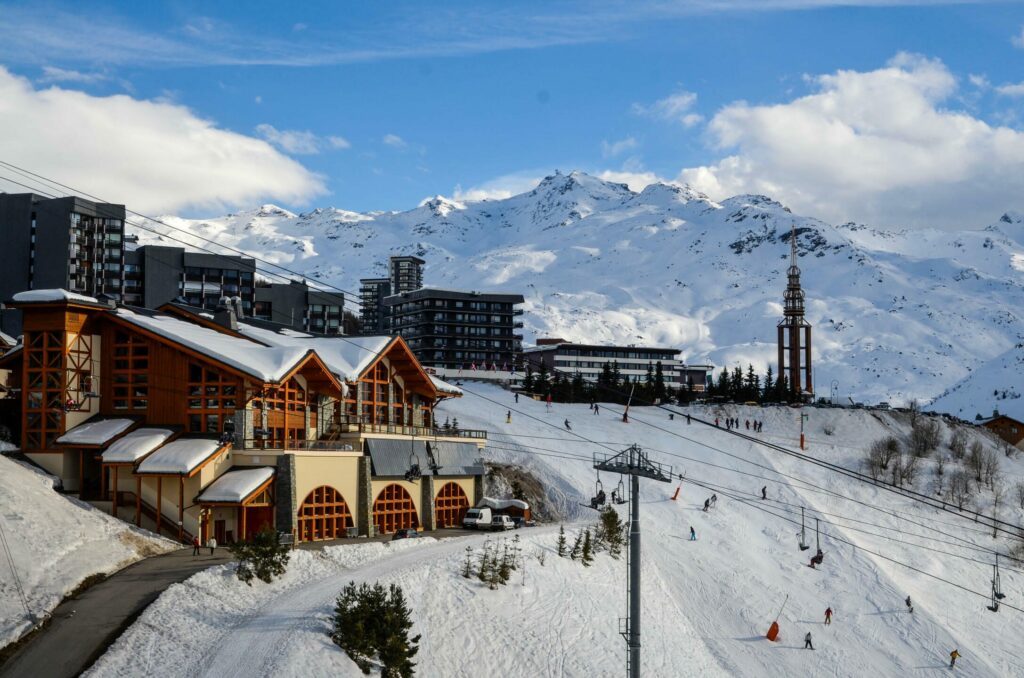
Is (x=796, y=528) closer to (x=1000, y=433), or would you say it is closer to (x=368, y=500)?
(x=368, y=500)

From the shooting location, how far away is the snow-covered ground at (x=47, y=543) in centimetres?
2970

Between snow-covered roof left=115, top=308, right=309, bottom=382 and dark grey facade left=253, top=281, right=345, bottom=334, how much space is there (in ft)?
290

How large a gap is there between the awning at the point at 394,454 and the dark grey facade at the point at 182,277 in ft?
273

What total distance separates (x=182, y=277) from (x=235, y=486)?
9585 centimetres

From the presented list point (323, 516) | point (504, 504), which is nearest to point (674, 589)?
point (504, 504)

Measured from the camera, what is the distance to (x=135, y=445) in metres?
41.7

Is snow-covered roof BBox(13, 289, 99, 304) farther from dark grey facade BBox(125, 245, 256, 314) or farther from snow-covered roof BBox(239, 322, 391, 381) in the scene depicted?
dark grey facade BBox(125, 245, 256, 314)

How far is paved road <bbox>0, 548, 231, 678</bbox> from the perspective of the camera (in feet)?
85.5

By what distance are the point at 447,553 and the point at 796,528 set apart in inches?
1320

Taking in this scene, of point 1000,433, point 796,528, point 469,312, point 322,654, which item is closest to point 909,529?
point 796,528

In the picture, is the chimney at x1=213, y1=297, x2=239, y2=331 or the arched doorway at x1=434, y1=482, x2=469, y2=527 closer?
the chimney at x1=213, y1=297, x2=239, y2=331

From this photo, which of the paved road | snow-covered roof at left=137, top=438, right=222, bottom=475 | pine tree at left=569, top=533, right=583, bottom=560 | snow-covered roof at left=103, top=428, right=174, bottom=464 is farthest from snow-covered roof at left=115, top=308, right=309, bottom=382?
pine tree at left=569, top=533, right=583, bottom=560

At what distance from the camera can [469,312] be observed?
152 meters

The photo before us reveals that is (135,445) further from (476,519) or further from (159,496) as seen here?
(476,519)
